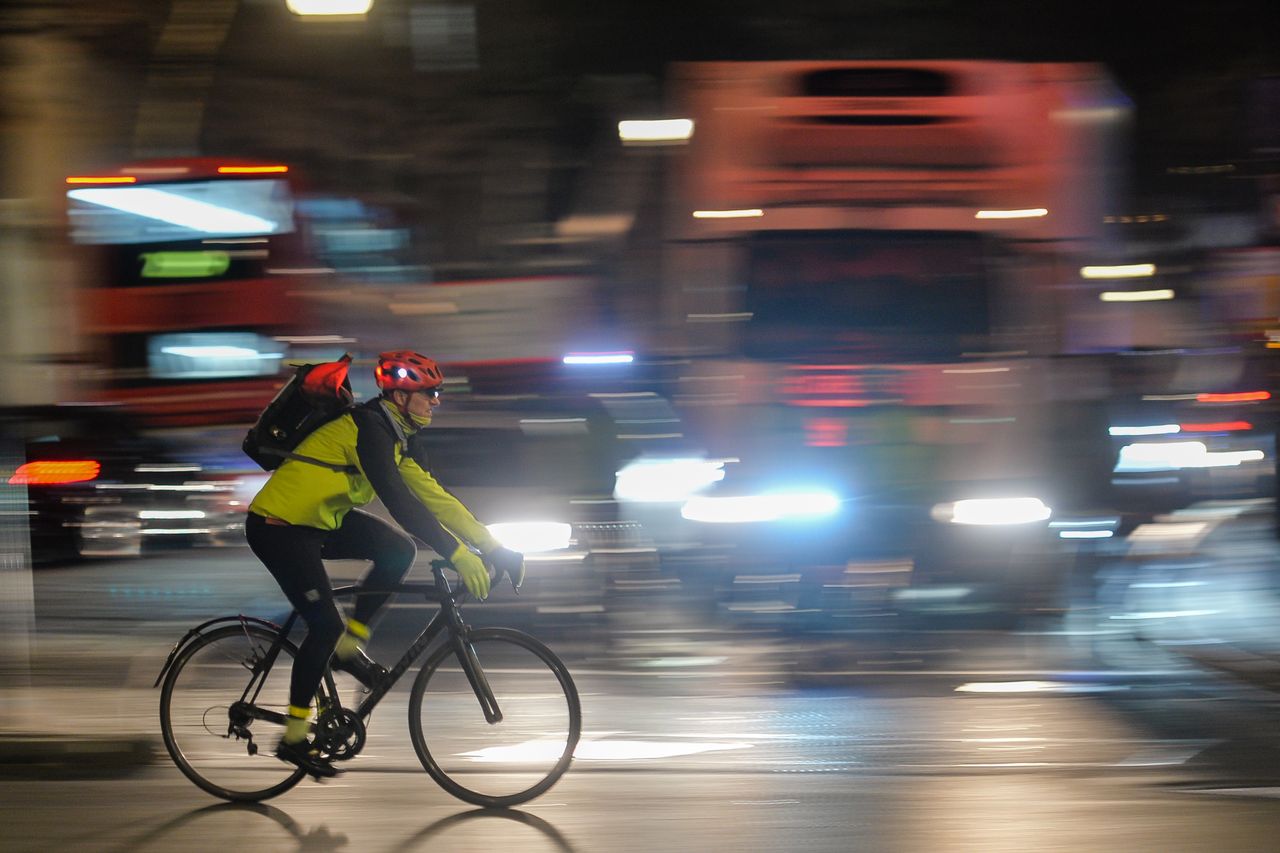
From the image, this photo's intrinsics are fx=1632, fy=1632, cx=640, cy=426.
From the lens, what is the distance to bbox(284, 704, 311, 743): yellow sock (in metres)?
5.60

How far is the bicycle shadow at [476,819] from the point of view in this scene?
526 centimetres

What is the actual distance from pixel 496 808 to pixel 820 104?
6.88 m

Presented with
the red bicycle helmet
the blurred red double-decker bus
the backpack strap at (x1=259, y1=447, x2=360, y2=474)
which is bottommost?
the backpack strap at (x1=259, y1=447, x2=360, y2=474)

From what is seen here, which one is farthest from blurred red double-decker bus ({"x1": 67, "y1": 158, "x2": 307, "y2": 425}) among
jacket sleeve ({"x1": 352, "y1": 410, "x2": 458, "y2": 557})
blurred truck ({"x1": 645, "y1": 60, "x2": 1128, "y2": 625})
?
jacket sleeve ({"x1": 352, "y1": 410, "x2": 458, "y2": 557})

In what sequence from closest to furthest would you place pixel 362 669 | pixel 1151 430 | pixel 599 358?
pixel 362 669, pixel 599 358, pixel 1151 430

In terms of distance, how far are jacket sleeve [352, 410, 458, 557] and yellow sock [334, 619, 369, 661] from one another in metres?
0.46

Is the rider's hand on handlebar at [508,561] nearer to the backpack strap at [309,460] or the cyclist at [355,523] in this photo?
the cyclist at [355,523]

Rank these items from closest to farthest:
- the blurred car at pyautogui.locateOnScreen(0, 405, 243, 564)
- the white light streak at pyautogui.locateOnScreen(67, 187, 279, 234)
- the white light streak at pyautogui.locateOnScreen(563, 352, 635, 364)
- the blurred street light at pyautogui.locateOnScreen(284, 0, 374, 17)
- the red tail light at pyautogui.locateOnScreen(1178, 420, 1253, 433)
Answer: the blurred car at pyautogui.locateOnScreen(0, 405, 243, 564) < the blurred street light at pyautogui.locateOnScreen(284, 0, 374, 17) < the white light streak at pyautogui.locateOnScreen(563, 352, 635, 364) < the white light streak at pyautogui.locateOnScreen(67, 187, 279, 234) < the red tail light at pyautogui.locateOnScreen(1178, 420, 1253, 433)

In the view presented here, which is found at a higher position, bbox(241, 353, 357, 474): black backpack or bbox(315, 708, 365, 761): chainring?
bbox(241, 353, 357, 474): black backpack

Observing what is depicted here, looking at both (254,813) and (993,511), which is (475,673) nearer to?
(254,813)

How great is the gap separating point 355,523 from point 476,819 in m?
1.09

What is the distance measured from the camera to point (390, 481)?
5355 millimetres

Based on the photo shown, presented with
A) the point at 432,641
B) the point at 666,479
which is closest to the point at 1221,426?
the point at 666,479

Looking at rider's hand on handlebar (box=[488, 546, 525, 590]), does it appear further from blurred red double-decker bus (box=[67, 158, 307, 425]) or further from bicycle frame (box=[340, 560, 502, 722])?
blurred red double-decker bus (box=[67, 158, 307, 425])
